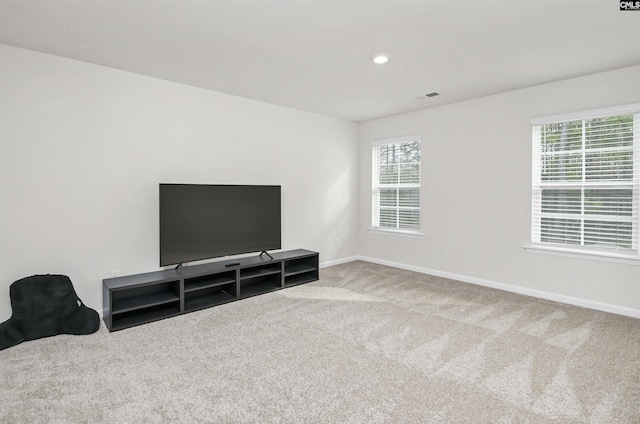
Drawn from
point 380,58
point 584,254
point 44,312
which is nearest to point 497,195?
point 584,254

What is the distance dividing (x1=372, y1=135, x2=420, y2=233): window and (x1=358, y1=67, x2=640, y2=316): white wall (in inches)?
6.7

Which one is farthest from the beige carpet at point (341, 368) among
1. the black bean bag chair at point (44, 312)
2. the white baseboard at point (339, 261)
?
the white baseboard at point (339, 261)

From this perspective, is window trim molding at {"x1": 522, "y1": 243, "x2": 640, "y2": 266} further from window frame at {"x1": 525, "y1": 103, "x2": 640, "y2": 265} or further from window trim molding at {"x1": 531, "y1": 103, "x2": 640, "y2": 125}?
window trim molding at {"x1": 531, "y1": 103, "x2": 640, "y2": 125}

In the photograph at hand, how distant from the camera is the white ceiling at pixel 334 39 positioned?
2283 mm

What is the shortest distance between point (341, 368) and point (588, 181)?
3.38m

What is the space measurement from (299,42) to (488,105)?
2823 mm

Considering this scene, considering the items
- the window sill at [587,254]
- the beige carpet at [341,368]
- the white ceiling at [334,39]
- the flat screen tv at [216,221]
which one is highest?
the white ceiling at [334,39]

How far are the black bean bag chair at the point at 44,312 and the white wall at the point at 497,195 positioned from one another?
4.26m

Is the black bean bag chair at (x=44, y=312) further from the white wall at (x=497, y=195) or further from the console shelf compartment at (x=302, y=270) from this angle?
the white wall at (x=497, y=195)

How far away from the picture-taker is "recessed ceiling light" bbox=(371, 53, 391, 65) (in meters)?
3.03

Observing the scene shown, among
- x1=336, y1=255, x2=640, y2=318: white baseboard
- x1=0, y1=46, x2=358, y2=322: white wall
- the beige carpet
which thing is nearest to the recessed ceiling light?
x1=0, y1=46, x2=358, y2=322: white wall

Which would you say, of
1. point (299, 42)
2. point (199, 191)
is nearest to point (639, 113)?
point (299, 42)

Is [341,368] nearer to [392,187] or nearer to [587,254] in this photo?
[587,254]

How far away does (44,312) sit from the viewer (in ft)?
9.40
